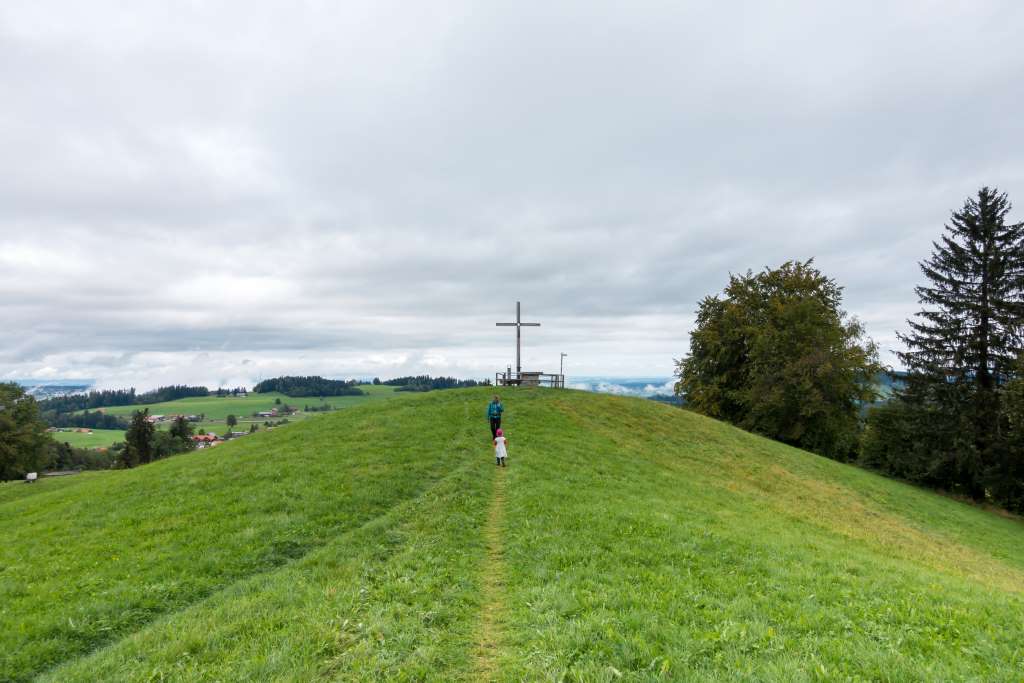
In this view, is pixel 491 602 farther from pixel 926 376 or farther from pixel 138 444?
pixel 138 444

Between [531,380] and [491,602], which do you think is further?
[531,380]

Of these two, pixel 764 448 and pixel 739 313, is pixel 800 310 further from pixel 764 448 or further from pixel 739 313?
pixel 764 448

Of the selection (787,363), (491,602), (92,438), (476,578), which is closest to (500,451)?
(476,578)

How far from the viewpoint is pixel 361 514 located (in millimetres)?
14742

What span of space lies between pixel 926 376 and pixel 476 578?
44635mm

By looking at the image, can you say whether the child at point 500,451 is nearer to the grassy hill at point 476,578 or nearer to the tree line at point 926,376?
the grassy hill at point 476,578

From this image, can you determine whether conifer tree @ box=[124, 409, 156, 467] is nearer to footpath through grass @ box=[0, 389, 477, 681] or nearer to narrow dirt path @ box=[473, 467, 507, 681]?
footpath through grass @ box=[0, 389, 477, 681]

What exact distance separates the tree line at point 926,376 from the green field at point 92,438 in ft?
576

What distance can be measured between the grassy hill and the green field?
534 ft

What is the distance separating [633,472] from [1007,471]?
34795 mm

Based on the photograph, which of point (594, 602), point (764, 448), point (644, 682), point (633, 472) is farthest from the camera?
point (764, 448)

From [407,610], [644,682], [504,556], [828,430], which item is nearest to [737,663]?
[644,682]

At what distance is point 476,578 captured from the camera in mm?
10023

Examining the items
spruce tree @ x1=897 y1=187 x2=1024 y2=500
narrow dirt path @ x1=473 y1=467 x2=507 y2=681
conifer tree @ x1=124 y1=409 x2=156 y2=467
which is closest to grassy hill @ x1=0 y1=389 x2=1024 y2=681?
narrow dirt path @ x1=473 y1=467 x2=507 y2=681
